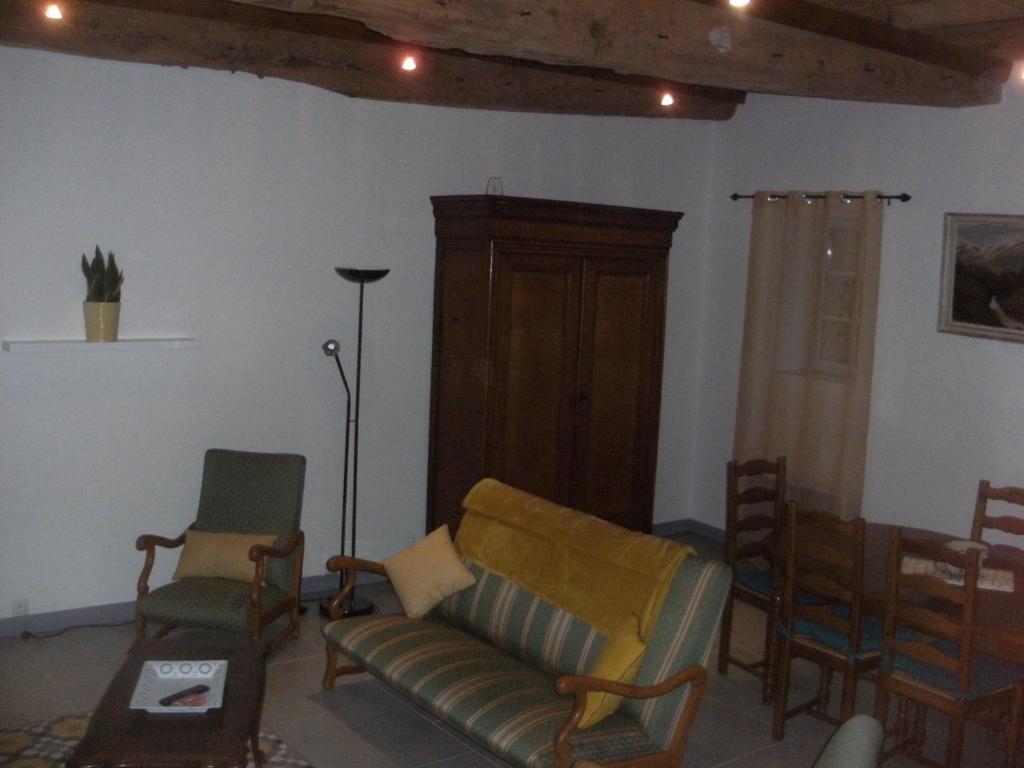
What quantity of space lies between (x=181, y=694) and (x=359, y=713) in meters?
1.06

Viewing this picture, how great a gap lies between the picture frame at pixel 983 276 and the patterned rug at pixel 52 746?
157 inches

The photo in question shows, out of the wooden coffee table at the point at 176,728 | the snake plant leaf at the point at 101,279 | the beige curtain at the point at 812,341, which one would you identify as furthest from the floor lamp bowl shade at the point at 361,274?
the beige curtain at the point at 812,341

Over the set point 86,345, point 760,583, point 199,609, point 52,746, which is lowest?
point 52,746

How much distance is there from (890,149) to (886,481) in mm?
1887

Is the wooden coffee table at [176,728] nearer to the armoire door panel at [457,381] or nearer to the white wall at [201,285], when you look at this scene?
the white wall at [201,285]

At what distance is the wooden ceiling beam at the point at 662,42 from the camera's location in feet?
11.8

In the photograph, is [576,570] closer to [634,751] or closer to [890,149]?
[634,751]

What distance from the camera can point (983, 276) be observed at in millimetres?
5676

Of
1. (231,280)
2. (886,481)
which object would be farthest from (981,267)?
(231,280)

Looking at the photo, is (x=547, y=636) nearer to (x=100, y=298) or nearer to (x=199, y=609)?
(x=199, y=609)

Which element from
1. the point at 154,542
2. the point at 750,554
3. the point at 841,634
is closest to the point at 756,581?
the point at 750,554

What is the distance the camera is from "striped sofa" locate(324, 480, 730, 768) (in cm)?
368

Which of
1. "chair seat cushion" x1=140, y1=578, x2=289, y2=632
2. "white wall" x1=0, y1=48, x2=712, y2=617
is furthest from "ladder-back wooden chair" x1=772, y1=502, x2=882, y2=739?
"white wall" x1=0, y1=48, x2=712, y2=617

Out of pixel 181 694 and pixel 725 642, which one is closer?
pixel 181 694
